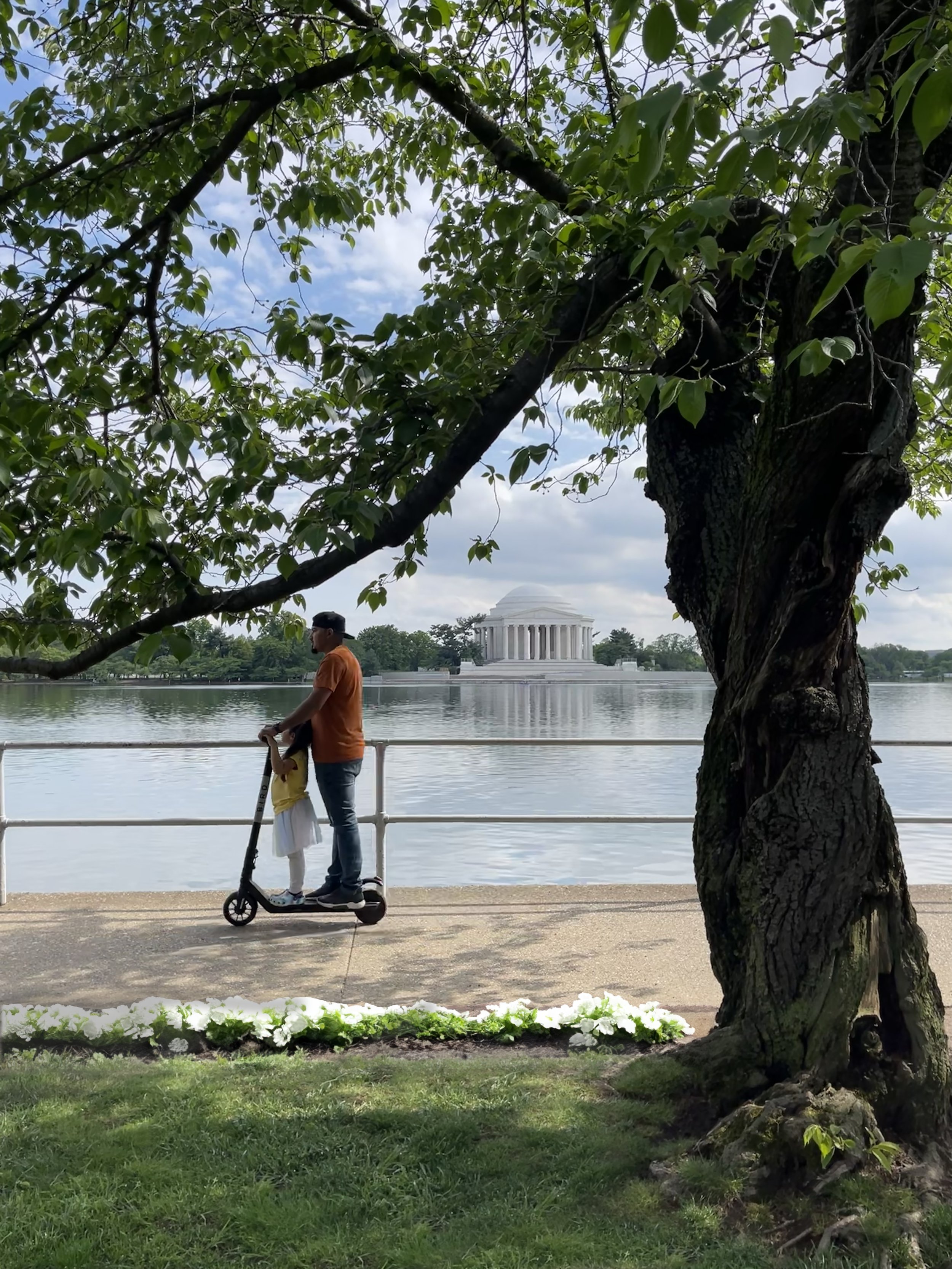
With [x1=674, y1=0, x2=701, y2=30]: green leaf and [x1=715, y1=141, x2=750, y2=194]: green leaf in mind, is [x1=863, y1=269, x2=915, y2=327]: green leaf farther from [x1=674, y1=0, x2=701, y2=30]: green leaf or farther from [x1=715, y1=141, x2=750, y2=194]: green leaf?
[x1=674, y1=0, x2=701, y2=30]: green leaf

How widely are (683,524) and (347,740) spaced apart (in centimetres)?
297

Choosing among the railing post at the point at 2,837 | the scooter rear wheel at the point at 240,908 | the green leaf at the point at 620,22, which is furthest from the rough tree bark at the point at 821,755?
the railing post at the point at 2,837

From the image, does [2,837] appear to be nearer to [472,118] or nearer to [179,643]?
[179,643]

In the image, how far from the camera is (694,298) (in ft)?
13.4

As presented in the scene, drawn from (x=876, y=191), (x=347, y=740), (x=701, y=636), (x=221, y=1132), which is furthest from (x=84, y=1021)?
(x=876, y=191)

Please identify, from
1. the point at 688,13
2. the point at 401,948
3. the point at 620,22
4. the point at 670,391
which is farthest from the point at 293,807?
the point at 688,13

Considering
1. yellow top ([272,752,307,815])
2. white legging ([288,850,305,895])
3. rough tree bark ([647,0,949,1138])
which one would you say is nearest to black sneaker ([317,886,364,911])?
white legging ([288,850,305,895])

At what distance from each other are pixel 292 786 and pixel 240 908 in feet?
2.53

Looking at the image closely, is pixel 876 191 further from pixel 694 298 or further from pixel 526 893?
pixel 526 893

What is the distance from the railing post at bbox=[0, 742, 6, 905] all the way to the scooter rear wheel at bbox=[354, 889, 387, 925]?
241 centimetres

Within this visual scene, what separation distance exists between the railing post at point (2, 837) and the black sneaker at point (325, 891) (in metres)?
2.12

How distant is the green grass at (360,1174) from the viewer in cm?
307

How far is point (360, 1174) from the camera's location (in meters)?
3.51

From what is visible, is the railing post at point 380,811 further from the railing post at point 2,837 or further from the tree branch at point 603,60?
the tree branch at point 603,60
